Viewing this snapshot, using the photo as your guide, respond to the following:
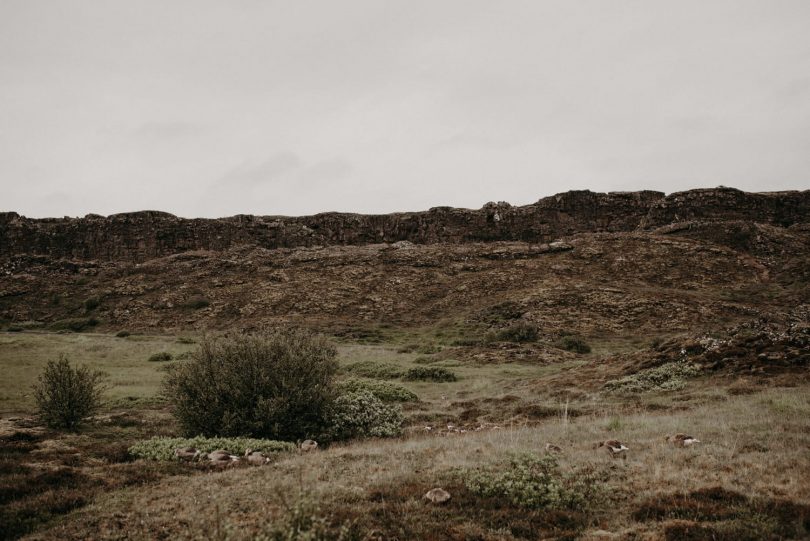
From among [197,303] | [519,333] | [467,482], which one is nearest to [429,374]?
[519,333]

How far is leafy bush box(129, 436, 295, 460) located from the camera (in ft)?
30.4

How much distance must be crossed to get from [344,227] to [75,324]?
124ft

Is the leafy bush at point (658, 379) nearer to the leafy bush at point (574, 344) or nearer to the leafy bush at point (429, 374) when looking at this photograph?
the leafy bush at point (429, 374)

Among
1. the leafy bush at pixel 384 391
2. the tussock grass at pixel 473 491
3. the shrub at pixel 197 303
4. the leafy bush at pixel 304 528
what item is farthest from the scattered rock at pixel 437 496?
the shrub at pixel 197 303

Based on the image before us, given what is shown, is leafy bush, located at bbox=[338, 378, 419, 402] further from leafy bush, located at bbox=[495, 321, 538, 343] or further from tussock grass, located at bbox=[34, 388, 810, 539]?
leafy bush, located at bbox=[495, 321, 538, 343]

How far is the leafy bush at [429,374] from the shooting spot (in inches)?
879

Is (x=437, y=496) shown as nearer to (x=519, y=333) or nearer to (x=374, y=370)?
(x=374, y=370)

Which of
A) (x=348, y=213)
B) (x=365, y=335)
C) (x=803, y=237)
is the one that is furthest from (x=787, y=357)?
(x=348, y=213)

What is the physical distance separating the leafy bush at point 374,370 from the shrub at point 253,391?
11192 mm

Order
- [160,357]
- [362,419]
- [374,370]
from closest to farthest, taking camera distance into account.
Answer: [362,419], [374,370], [160,357]

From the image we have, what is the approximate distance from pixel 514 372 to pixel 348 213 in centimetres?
5779

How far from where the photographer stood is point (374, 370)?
2470 centimetres

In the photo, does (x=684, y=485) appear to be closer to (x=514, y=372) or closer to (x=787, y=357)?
(x=787, y=357)

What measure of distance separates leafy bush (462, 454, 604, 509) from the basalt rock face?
65434mm
